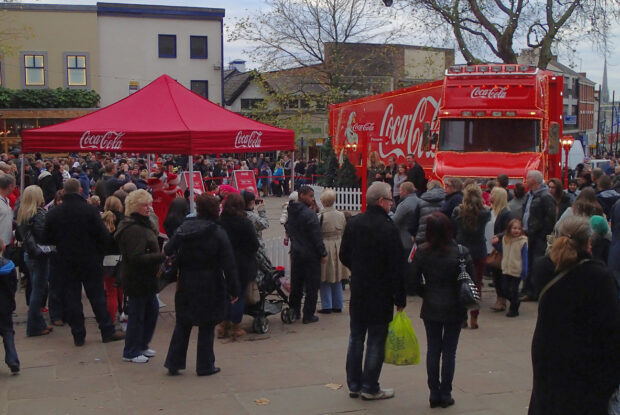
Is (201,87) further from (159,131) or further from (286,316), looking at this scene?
(286,316)

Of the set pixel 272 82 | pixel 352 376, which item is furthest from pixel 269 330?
pixel 272 82

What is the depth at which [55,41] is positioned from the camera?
133 ft

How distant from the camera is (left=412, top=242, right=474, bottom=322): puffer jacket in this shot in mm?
5863

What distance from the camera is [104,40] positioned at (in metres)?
41.5

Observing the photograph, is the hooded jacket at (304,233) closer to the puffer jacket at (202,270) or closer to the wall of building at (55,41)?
the puffer jacket at (202,270)

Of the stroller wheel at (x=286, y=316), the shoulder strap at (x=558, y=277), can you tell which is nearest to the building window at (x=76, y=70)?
the stroller wheel at (x=286, y=316)

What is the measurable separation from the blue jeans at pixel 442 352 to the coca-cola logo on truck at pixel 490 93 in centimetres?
1084

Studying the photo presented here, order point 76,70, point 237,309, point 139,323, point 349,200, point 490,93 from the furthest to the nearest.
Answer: point 76,70 → point 349,200 → point 490,93 → point 237,309 → point 139,323

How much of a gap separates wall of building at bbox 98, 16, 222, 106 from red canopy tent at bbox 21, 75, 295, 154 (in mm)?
31416

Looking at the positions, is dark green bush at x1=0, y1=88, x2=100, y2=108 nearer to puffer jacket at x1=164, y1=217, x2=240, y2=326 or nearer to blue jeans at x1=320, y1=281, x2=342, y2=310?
blue jeans at x1=320, y1=281, x2=342, y2=310

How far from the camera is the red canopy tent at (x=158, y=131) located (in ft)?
34.6

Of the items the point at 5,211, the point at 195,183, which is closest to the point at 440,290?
the point at 5,211

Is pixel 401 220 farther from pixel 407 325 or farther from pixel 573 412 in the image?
pixel 573 412

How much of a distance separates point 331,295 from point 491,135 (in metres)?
7.91
